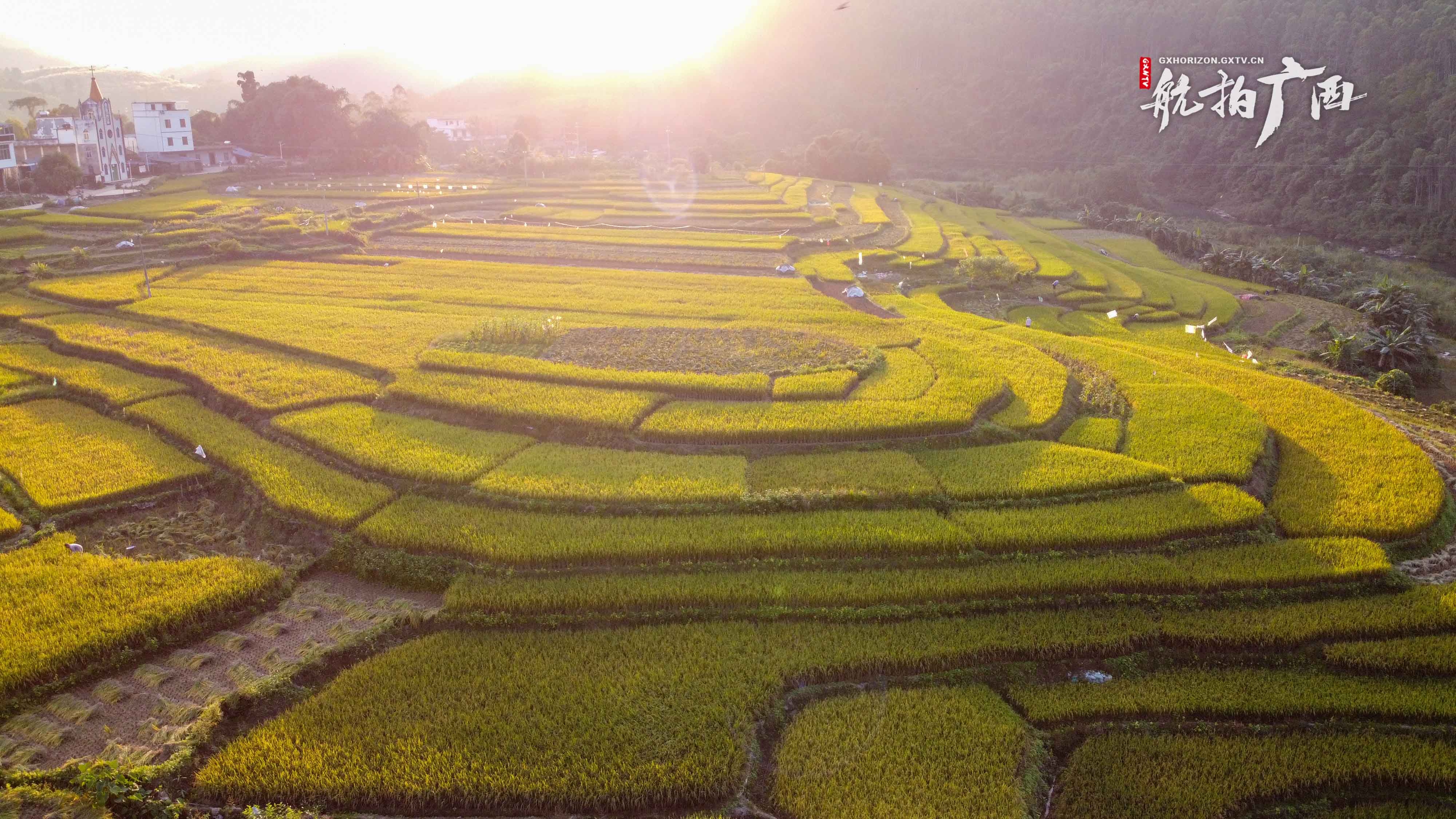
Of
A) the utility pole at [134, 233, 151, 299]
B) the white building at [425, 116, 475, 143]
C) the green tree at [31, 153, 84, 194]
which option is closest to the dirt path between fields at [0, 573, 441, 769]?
the utility pole at [134, 233, 151, 299]

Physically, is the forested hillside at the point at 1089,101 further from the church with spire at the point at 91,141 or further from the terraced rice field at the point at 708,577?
the church with spire at the point at 91,141

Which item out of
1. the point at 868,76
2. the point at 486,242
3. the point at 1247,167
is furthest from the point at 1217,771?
the point at 868,76

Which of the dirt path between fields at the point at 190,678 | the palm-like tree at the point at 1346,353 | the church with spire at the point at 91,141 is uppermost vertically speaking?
the church with spire at the point at 91,141

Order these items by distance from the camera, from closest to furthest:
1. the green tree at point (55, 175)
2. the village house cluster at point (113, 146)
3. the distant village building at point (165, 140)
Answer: the green tree at point (55, 175) < the village house cluster at point (113, 146) < the distant village building at point (165, 140)

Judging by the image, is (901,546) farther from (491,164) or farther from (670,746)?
(491,164)

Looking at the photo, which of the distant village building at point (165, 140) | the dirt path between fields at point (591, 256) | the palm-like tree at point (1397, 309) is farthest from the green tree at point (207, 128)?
the palm-like tree at point (1397, 309)

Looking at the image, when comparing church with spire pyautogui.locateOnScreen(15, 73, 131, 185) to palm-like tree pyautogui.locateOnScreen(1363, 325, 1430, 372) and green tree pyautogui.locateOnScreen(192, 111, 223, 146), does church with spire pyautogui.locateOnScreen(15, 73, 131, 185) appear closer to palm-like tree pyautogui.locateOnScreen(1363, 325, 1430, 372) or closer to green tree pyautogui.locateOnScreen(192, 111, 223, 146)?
green tree pyautogui.locateOnScreen(192, 111, 223, 146)
